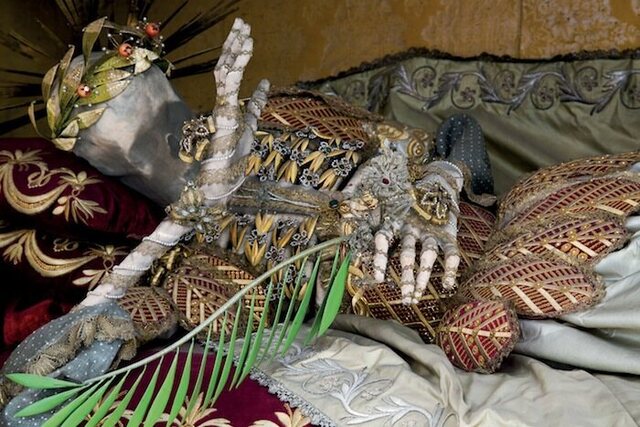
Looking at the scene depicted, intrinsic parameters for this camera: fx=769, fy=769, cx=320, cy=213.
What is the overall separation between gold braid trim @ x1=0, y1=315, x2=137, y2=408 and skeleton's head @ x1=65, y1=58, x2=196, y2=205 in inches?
10.7

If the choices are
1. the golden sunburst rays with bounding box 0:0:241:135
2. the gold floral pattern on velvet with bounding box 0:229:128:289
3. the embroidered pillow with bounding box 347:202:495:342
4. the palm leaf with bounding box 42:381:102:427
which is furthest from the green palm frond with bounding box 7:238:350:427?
the golden sunburst rays with bounding box 0:0:241:135

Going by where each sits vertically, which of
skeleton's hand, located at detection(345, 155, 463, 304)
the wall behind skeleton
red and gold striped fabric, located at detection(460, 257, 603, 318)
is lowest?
red and gold striped fabric, located at detection(460, 257, 603, 318)

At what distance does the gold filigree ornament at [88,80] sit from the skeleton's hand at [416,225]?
38cm

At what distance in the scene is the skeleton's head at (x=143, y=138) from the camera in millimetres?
1135

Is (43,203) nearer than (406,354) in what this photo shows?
No

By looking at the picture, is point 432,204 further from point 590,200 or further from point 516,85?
point 516,85

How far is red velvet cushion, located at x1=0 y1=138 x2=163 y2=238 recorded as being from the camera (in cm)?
117

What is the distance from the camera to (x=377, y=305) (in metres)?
1.17

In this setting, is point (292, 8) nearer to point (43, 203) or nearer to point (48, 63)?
point (48, 63)

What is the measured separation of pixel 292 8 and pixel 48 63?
621 millimetres

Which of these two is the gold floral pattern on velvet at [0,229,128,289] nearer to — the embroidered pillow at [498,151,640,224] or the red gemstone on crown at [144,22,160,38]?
the red gemstone on crown at [144,22,160,38]

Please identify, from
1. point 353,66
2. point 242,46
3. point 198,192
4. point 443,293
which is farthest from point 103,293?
point 353,66

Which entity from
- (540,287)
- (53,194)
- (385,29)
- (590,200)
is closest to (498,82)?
(385,29)

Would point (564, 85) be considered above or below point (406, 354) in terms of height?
above
